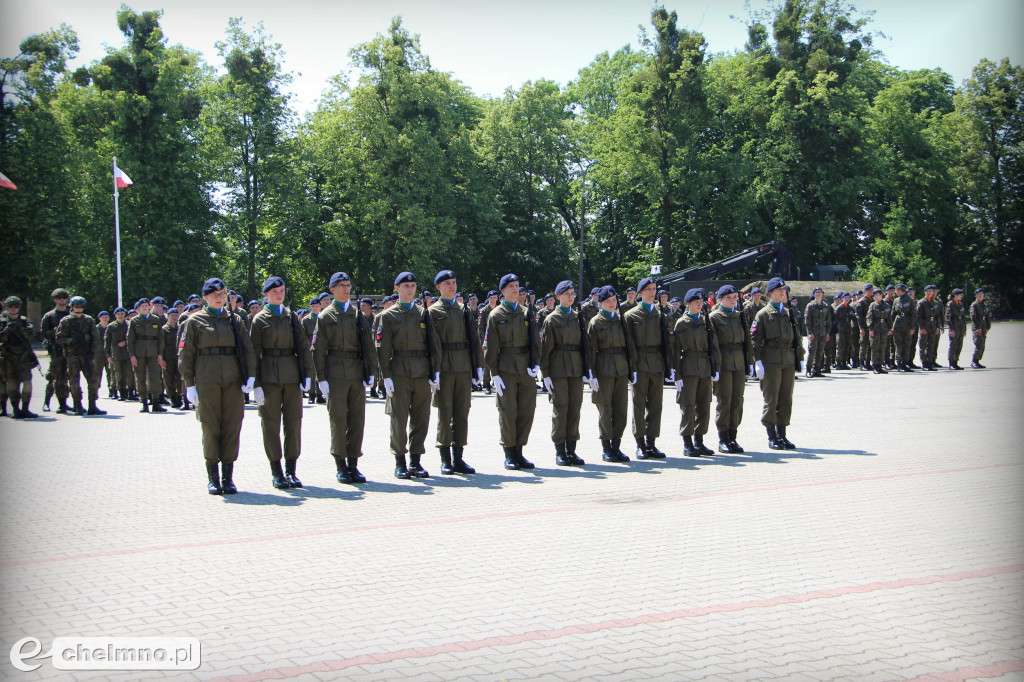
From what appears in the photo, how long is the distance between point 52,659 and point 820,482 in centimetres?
717

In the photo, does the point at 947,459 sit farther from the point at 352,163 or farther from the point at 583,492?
the point at 352,163

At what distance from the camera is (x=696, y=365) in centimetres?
1105

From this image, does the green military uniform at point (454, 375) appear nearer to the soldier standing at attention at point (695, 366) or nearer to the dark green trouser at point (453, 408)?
the dark green trouser at point (453, 408)

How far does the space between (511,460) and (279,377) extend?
282 cm

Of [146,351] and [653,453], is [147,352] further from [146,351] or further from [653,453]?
[653,453]

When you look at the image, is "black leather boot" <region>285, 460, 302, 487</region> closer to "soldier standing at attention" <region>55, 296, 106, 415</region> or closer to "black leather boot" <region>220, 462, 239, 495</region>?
"black leather boot" <region>220, 462, 239, 495</region>

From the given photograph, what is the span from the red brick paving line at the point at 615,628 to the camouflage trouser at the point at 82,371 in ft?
44.1

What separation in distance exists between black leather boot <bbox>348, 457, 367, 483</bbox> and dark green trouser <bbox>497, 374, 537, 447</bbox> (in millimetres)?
1713

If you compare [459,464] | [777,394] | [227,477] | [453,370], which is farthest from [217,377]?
[777,394]

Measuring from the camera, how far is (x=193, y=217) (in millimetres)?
43938

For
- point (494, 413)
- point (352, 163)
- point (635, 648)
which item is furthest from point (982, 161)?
point (635, 648)

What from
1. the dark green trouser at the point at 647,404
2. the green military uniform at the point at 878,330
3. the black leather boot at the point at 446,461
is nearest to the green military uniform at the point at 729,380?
the dark green trouser at the point at 647,404

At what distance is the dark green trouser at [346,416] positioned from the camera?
9.28m

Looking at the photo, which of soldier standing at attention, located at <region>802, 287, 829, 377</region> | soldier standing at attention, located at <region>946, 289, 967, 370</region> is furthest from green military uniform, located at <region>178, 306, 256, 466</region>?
soldier standing at attention, located at <region>946, 289, 967, 370</region>
